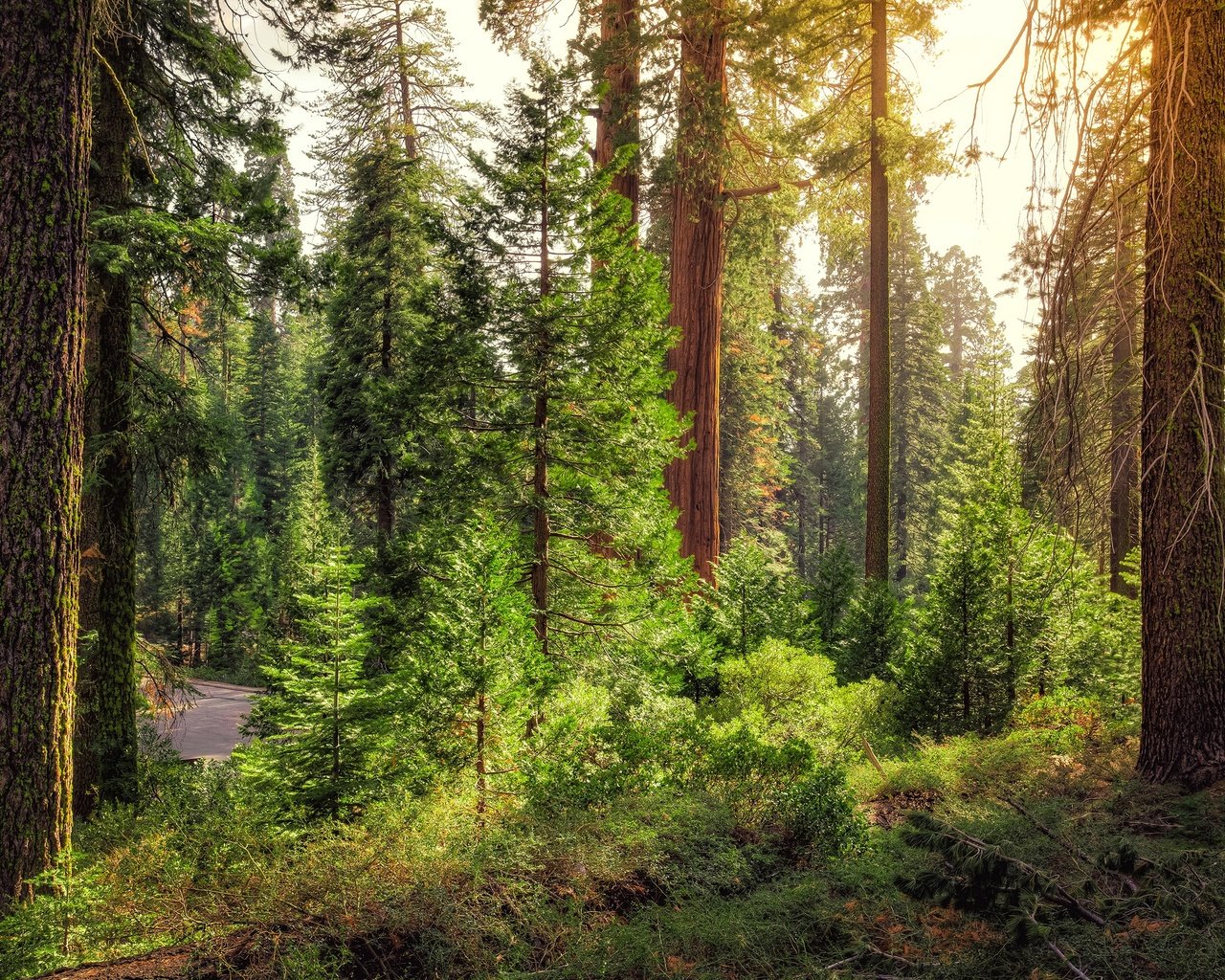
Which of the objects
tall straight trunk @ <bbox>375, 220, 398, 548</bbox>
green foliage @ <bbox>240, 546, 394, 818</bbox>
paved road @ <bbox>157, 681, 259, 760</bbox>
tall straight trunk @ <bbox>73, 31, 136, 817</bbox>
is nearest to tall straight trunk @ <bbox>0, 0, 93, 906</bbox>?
green foliage @ <bbox>240, 546, 394, 818</bbox>

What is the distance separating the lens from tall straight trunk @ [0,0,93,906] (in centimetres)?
479

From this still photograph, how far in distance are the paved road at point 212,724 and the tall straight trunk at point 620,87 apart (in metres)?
13.1

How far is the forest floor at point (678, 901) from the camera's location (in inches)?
133

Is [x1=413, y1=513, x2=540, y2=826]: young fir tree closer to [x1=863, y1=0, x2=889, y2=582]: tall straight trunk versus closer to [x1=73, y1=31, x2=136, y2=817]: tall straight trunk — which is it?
[x1=73, y1=31, x2=136, y2=817]: tall straight trunk

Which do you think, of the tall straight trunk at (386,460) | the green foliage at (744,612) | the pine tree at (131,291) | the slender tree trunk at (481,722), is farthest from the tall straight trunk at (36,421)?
the tall straight trunk at (386,460)

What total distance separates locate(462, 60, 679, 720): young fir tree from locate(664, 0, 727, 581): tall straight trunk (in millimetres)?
3581

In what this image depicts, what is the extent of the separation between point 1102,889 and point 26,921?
6.01 m

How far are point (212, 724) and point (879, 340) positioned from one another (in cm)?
2283

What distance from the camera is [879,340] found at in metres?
13.5

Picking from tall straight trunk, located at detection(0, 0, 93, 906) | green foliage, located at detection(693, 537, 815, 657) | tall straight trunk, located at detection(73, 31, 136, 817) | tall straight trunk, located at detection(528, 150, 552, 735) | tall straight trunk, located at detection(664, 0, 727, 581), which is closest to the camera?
tall straight trunk, located at detection(0, 0, 93, 906)

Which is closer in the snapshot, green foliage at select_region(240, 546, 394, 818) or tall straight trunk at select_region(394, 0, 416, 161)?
green foliage at select_region(240, 546, 394, 818)

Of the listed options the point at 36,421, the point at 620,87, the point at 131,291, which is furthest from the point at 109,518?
the point at 620,87

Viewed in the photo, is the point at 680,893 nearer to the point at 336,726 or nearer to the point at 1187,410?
the point at 336,726

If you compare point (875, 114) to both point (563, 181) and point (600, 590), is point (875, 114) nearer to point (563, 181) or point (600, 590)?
point (563, 181)
